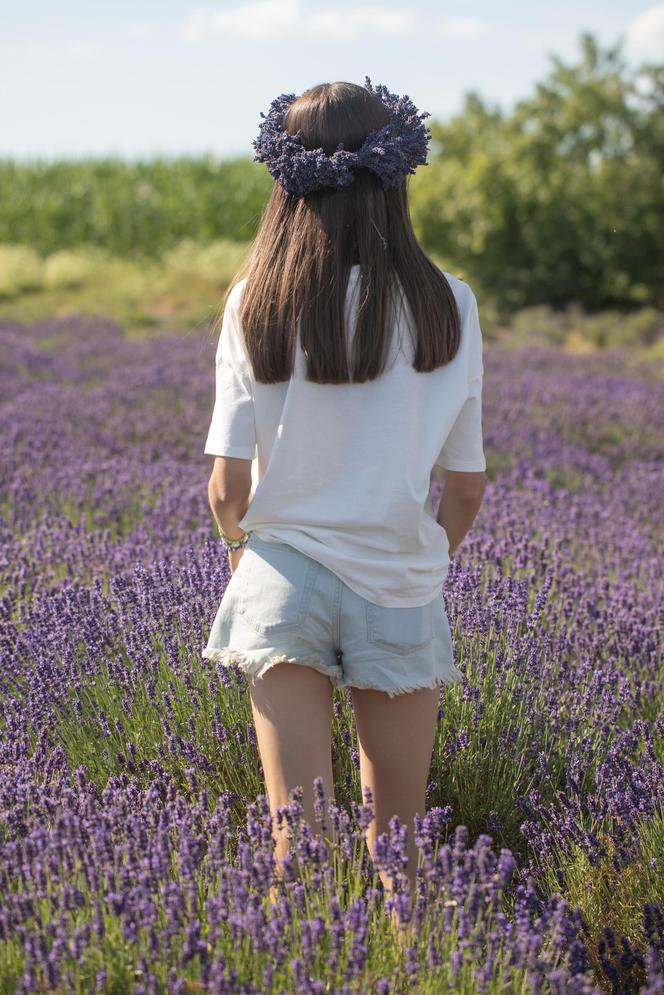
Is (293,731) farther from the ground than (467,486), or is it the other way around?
(467,486)

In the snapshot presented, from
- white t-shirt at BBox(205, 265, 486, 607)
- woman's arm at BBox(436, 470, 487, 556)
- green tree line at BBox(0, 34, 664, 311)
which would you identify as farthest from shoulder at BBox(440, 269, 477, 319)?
green tree line at BBox(0, 34, 664, 311)

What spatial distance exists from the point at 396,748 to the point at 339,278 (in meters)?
0.99

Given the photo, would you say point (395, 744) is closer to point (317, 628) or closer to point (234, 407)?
point (317, 628)

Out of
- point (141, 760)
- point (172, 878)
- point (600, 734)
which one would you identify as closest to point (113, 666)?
point (141, 760)

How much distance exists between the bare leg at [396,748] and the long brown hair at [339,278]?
69 cm

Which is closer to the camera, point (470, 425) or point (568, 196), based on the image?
point (470, 425)

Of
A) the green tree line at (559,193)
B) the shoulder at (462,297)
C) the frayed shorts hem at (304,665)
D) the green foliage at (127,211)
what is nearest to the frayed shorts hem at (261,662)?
the frayed shorts hem at (304,665)

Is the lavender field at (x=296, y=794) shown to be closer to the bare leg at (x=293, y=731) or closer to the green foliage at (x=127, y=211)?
the bare leg at (x=293, y=731)

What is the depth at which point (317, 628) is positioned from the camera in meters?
2.09

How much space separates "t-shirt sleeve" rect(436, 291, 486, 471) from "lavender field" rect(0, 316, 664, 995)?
76 cm

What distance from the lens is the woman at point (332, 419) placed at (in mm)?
2051

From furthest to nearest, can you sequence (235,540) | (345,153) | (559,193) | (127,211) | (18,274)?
1. (127,211)
2. (18,274)
3. (559,193)
4. (235,540)
5. (345,153)

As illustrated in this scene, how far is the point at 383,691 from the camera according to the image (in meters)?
2.15

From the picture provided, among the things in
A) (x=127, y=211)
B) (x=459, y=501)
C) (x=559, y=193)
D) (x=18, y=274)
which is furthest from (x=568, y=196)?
(x=459, y=501)
